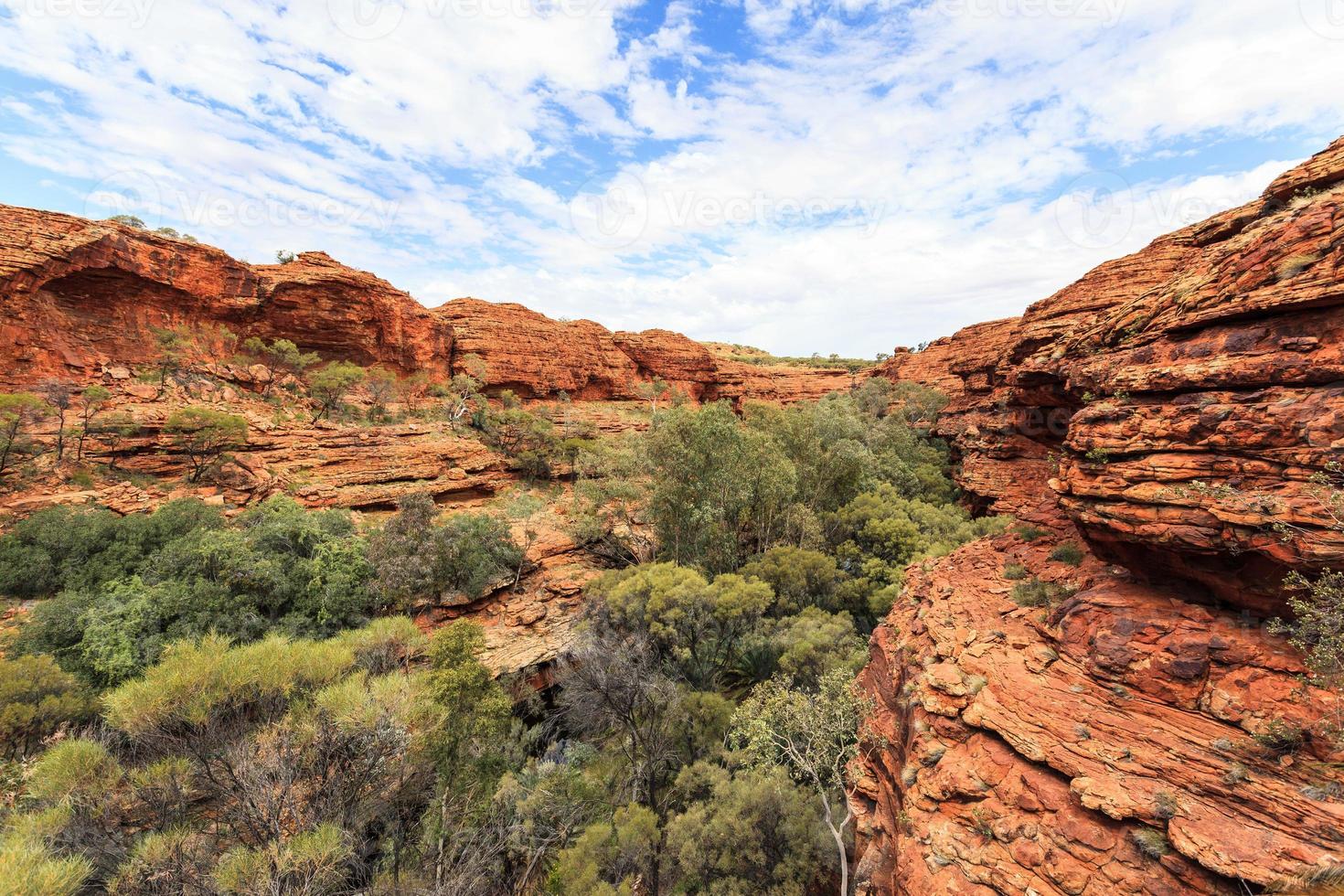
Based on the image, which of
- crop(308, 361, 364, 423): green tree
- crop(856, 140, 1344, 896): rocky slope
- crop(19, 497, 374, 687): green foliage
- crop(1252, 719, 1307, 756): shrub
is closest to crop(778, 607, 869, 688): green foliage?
crop(856, 140, 1344, 896): rocky slope

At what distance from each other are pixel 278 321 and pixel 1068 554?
1573 inches

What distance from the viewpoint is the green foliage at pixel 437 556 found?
49.6ft

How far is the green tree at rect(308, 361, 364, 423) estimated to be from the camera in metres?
27.1

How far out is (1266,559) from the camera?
4.86 meters

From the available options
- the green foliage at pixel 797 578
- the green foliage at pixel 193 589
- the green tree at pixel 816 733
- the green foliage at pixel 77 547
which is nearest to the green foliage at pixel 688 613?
the green foliage at pixel 797 578

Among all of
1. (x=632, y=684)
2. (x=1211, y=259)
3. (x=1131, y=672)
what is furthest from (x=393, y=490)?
(x=1211, y=259)

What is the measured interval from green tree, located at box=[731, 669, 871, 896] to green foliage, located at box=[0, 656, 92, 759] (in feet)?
46.2

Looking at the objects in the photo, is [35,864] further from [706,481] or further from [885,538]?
[885,538]

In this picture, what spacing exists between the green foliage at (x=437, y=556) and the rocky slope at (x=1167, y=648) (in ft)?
46.5

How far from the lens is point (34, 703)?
916 cm

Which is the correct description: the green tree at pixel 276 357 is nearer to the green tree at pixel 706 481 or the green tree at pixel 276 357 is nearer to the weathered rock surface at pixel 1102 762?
the green tree at pixel 706 481

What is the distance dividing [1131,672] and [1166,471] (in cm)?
263

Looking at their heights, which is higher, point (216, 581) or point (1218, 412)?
point (1218, 412)

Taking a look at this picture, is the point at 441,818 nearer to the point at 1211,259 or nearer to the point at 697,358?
the point at 1211,259
